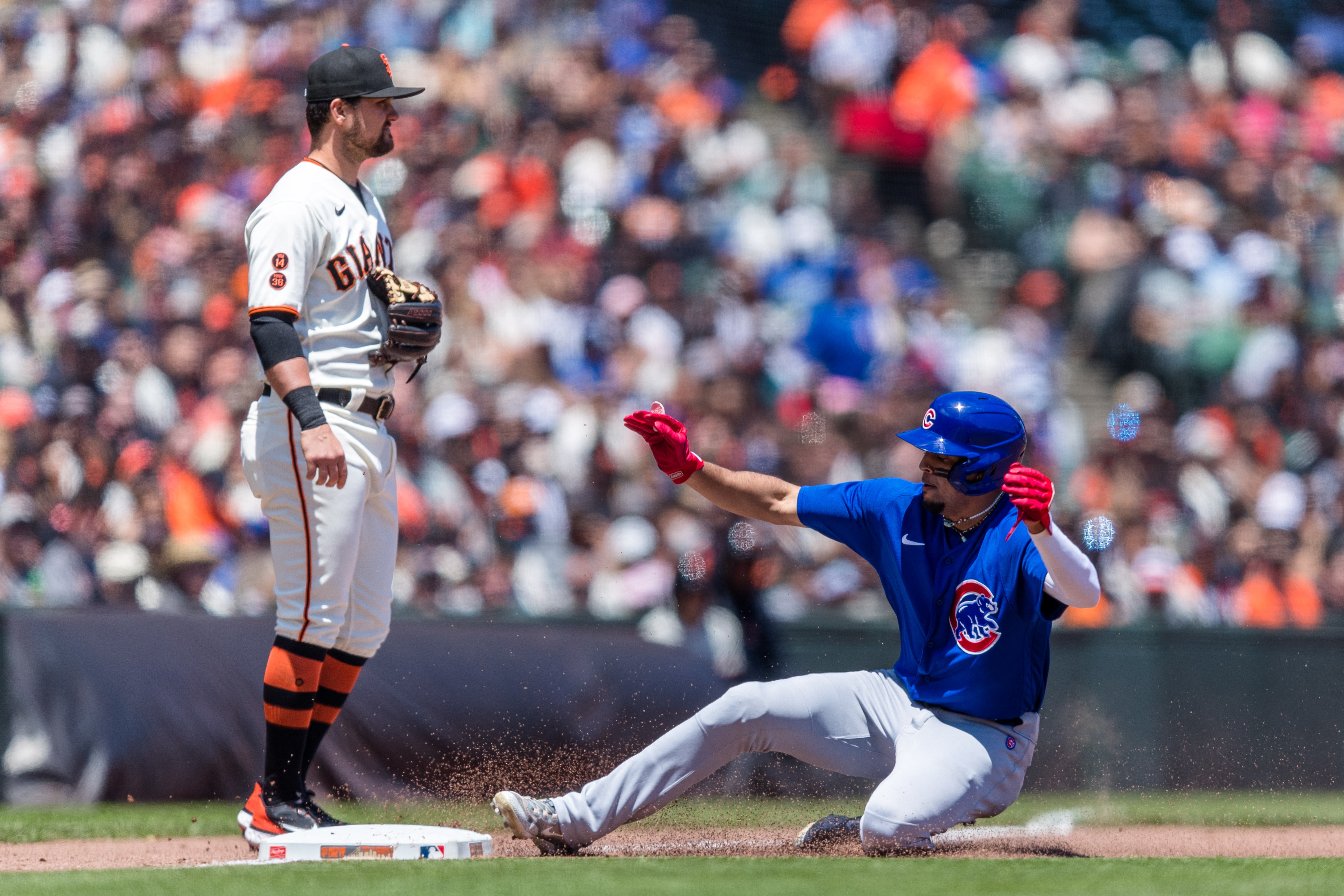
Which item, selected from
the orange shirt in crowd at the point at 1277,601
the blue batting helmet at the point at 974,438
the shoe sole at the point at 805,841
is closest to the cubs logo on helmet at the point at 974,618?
the blue batting helmet at the point at 974,438

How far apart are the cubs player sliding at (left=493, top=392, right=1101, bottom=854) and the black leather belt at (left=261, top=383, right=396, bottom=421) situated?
0.73 metres

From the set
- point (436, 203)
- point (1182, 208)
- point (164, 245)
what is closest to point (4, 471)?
point (164, 245)

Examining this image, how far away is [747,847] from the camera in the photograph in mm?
4469

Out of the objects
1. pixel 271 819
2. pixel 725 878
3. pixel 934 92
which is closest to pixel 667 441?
pixel 725 878

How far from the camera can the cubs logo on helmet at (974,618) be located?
13.4 ft

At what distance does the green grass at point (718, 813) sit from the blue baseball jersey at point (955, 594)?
1.34 metres

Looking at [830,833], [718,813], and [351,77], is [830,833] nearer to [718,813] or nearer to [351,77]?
[718,813]

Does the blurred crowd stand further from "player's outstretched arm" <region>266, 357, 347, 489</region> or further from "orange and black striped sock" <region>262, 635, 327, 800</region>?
"player's outstretched arm" <region>266, 357, 347, 489</region>

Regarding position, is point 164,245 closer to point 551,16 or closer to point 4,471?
point 4,471

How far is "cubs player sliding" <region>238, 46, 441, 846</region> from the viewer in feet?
13.8

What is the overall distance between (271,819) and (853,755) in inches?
62.7

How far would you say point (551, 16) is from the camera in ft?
34.3

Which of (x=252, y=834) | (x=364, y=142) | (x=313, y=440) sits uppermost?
(x=364, y=142)

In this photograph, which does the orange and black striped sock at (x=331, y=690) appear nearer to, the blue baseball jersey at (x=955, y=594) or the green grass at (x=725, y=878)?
the green grass at (x=725, y=878)
